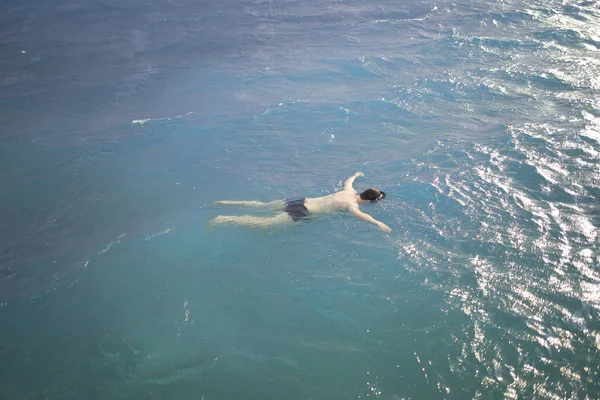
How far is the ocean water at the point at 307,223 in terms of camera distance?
228 inches

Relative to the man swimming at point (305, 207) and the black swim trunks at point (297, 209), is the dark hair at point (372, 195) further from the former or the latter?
the black swim trunks at point (297, 209)

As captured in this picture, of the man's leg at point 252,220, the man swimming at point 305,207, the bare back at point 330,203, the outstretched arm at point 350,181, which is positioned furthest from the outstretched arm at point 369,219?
the man's leg at point 252,220

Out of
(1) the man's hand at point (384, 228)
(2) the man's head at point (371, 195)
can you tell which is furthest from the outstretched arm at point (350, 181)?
(1) the man's hand at point (384, 228)

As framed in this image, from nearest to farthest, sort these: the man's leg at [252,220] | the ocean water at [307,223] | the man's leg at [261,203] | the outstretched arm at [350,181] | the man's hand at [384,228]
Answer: the ocean water at [307,223], the man's hand at [384,228], the man's leg at [252,220], the man's leg at [261,203], the outstretched arm at [350,181]

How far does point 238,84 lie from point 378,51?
5.44 metres

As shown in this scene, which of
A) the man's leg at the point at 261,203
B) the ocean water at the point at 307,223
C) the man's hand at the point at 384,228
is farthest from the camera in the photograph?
the man's leg at the point at 261,203

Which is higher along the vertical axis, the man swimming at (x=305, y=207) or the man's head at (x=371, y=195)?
the man's head at (x=371, y=195)

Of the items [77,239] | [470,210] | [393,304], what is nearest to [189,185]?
[77,239]

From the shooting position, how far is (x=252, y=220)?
785 centimetres

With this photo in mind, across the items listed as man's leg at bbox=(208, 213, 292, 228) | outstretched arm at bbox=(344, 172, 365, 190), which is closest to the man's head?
outstretched arm at bbox=(344, 172, 365, 190)

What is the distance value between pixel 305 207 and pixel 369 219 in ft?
4.12

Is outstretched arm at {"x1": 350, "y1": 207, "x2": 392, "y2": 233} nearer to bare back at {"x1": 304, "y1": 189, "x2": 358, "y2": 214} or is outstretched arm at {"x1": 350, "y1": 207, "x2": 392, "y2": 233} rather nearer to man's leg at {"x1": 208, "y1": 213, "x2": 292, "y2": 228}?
bare back at {"x1": 304, "y1": 189, "x2": 358, "y2": 214}

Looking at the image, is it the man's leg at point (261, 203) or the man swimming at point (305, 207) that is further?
the man's leg at point (261, 203)

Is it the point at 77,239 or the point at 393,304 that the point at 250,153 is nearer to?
the point at 77,239
